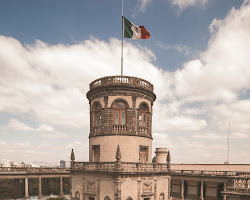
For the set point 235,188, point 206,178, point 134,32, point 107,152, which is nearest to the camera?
point 235,188

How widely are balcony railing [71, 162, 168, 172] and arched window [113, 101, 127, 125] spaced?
4.97 meters

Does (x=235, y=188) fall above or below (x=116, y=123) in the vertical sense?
below

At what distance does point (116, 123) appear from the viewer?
24.1 metres

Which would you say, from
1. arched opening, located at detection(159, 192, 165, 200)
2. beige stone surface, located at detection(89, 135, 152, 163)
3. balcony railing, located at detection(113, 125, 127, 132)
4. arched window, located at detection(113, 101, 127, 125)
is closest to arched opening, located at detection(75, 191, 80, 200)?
beige stone surface, located at detection(89, 135, 152, 163)

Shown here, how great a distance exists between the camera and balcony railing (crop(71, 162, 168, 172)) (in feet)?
68.1

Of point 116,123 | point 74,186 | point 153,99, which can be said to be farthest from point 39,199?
point 153,99

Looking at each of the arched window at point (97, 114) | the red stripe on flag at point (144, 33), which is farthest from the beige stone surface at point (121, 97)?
the red stripe on flag at point (144, 33)

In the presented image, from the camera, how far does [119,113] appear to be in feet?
79.8

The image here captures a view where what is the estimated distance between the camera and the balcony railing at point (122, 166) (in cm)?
2074

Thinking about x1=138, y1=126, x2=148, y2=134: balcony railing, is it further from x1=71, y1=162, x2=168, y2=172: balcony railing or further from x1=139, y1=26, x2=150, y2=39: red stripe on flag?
x1=139, y1=26, x2=150, y2=39: red stripe on flag

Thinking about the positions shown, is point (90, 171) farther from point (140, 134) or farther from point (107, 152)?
point (140, 134)

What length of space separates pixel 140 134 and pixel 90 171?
6947 mm

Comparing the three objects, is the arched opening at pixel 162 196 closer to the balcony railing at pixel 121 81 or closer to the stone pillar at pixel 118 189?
the stone pillar at pixel 118 189

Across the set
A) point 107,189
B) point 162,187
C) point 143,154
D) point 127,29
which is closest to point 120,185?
point 107,189
